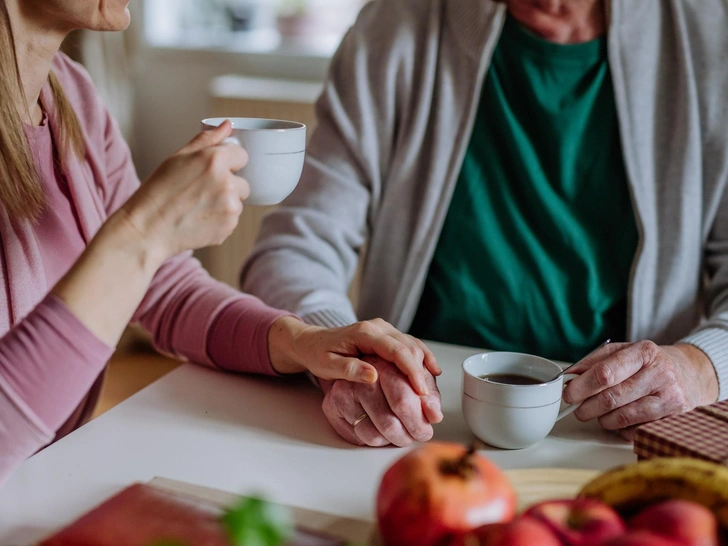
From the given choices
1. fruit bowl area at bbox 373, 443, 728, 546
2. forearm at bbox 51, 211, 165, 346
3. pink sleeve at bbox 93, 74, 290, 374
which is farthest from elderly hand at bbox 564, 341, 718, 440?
forearm at bbox 51, 211, 165, 346

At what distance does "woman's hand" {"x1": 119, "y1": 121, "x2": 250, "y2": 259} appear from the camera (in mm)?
765

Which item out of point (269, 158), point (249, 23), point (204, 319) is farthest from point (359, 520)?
point (249, 23)

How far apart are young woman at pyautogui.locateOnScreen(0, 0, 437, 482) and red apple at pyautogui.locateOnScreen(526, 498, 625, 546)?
36cm

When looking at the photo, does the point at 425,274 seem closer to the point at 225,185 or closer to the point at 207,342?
the point at 207,342

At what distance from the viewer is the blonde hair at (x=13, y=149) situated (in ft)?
3.20

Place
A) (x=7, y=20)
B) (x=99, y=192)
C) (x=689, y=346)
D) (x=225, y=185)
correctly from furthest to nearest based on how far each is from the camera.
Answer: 1. (x=99, y=192)
2. (x=689, y=346)
3. (x=7, y=20)
4. (x=225, y=185)

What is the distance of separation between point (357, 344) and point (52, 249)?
1.50 feet

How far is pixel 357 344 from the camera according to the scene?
1.00m

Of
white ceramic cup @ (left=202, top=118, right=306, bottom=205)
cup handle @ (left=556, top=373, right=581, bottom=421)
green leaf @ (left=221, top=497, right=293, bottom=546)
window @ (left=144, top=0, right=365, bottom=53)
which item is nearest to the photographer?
green leaf @ (left=221, top=497, right=293, bottom=546)

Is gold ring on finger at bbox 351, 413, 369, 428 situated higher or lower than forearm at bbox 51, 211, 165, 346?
lower

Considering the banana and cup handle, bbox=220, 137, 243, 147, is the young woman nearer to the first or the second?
cup handle, bbox=220, 137, 243, 147

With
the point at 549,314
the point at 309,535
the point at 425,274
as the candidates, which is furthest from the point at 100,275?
the point at 549,314

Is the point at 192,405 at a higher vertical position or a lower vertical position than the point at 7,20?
lower

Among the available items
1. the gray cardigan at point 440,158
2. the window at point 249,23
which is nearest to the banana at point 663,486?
the gray cardigan at point 440,158
